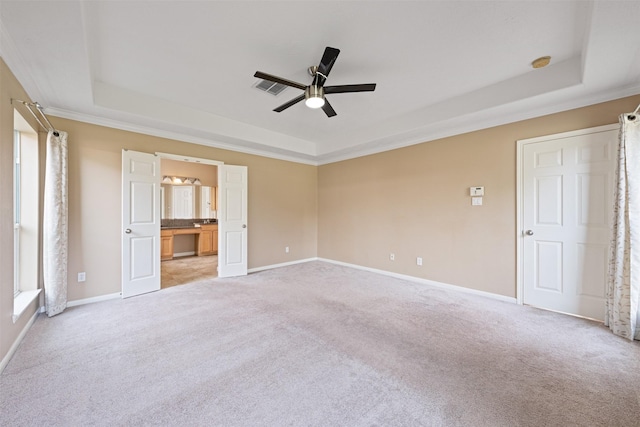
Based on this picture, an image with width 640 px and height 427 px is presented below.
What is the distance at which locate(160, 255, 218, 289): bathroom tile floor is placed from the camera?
4.53 meters

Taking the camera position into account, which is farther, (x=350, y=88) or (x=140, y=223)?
(x=140, y=223)

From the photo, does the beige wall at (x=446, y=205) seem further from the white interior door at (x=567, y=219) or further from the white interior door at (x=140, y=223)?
the white interior door at (x=140, y=223)

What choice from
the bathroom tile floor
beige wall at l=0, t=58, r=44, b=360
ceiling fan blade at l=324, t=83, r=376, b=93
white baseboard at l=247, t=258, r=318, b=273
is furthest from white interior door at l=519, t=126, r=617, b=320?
beige wall at l=0, t=58, r=44, b=360

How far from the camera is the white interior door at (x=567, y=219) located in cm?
283

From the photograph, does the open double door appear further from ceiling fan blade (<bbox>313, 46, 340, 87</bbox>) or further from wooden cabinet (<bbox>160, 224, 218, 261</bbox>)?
ceiling fan blade (<bbox>313, 46, 340, 87</bbox>)

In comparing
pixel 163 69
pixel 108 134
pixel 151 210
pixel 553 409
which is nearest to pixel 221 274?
pixel 151 210

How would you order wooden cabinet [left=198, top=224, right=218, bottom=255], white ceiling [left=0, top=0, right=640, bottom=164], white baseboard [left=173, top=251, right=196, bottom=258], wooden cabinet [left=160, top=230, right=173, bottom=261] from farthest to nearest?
1. wooden cabinet [left=198, top=224, right=218, bottom=255]
2. white baseboard [left=173, top=251, right=196, bottom=258]
3. wooden cabinet [left=160, top=230, right=173, bottom=261]
4. white ceiling [left=0, top=0, right=640, bottom=164]

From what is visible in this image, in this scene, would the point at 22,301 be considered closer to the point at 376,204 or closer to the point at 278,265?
the point at 278,265

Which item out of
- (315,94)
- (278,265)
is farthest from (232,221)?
(315,94)

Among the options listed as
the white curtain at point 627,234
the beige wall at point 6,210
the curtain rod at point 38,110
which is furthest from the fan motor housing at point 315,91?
the white curtain at point 627,234

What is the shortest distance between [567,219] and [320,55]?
3.46 metres

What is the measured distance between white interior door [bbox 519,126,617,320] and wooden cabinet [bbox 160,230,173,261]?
23.8 ft

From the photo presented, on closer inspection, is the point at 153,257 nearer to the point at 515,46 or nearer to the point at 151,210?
the point at 151,210

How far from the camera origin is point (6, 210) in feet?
6.86
